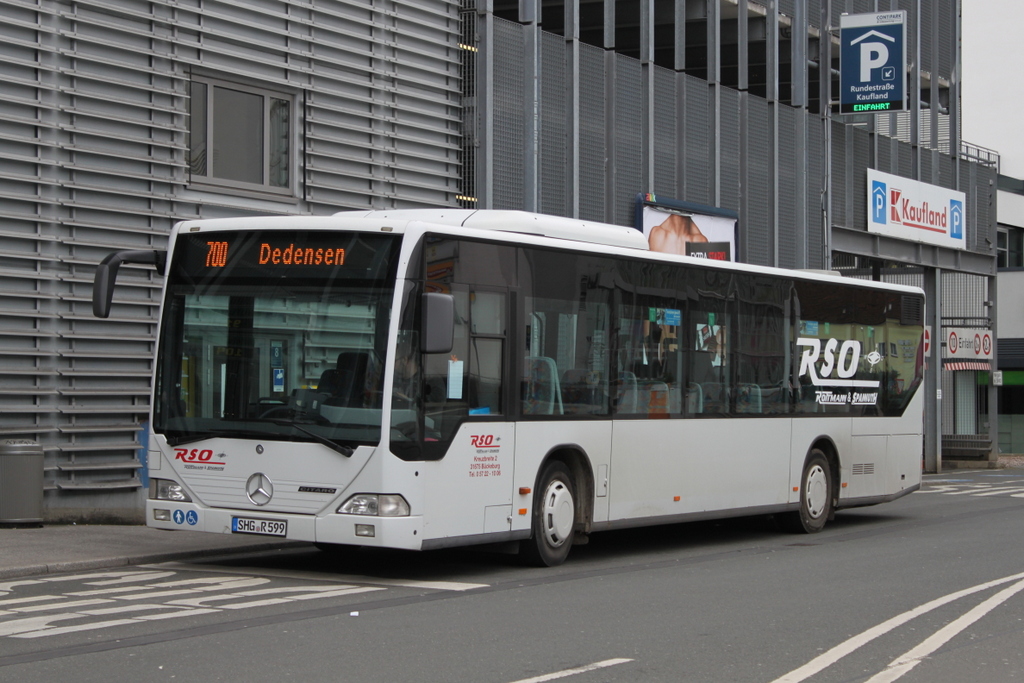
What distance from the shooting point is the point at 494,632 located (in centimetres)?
882

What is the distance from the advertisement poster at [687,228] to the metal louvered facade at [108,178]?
23.5ft

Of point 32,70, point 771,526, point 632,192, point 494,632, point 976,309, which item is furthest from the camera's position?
point 976,309

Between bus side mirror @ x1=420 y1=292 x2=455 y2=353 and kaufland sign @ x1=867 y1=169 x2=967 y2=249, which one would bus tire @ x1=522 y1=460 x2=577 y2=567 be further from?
kaufland sign @ x1=867 y1=169 x2=967 y2=249

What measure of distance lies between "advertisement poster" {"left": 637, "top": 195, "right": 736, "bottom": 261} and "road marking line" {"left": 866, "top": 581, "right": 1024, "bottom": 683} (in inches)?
524

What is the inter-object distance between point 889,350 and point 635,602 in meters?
8.85

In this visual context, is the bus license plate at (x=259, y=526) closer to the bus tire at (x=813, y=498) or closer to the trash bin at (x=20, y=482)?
the trash bin at (x=20, y=482)

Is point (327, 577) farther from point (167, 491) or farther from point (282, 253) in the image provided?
point (282, 253)

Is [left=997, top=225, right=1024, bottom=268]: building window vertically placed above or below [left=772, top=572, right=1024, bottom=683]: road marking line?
above

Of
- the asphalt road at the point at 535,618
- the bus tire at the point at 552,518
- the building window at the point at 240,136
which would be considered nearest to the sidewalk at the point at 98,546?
the asphalt road at the point at 535,618

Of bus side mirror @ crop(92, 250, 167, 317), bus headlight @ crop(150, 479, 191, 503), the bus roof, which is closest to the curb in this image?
bus headlight @ crop(150, 479, 191, 503)

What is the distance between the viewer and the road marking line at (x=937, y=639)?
299 inches

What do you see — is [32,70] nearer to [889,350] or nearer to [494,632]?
[494,632]

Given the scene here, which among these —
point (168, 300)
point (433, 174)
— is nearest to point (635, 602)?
point (168, 300)

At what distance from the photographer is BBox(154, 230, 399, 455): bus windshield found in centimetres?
1089
